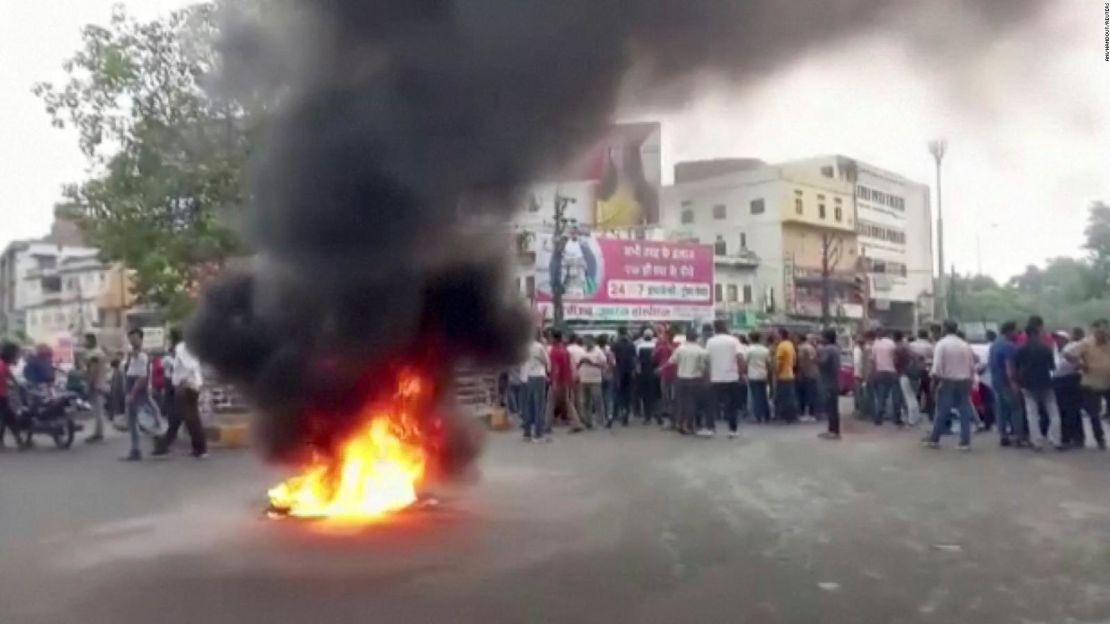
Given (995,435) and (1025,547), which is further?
(995,435)

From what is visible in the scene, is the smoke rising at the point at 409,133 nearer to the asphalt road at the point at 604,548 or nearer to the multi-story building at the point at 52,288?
the asphalt road at the point at 604,548

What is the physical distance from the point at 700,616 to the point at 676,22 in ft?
10.8

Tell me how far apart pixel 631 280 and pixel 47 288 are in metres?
39.7

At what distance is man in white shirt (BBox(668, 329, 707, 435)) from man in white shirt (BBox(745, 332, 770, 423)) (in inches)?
60.7

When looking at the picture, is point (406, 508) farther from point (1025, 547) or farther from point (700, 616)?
point (1025, 547)

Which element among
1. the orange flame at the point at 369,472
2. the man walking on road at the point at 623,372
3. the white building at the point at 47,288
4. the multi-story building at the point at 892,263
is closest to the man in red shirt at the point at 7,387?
the orange flame at the point at 369,472

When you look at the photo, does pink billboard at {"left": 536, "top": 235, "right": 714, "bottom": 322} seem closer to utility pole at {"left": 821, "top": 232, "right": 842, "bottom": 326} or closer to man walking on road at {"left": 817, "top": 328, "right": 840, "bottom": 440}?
man walking on road at {"left": 817, "top": 328, "right": 840, "bottom": 440}

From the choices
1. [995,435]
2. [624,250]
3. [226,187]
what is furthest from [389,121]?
[624,250]

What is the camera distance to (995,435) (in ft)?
41.2

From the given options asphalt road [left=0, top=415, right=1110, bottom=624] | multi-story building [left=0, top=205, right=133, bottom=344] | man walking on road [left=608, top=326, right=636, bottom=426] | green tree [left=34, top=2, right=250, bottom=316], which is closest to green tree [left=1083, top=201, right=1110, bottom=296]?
man walking on road [left=608, top=326, right=636, bottom=426]

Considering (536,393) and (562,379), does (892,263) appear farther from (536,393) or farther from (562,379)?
(536,393)

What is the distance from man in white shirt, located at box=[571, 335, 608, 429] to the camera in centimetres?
1378

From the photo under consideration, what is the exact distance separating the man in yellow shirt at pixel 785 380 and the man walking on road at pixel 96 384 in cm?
909

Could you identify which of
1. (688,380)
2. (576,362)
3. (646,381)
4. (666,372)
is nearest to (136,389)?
(576,362)
